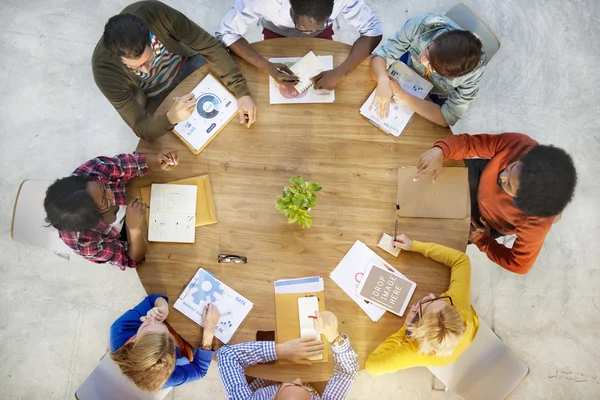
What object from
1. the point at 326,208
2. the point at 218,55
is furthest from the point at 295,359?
the point at 218,55

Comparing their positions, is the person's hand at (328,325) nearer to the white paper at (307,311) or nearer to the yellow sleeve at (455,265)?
the white paper at (307,311)

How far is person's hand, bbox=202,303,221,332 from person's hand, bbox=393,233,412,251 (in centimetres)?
86

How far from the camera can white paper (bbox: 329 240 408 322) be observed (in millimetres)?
1955

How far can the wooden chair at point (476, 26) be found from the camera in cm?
214

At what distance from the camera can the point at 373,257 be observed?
1991 millimetres

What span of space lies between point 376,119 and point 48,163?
237cm

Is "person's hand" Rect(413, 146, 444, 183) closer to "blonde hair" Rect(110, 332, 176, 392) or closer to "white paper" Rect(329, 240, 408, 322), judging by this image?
"white paper" Rect(329, 240, 408, 322)

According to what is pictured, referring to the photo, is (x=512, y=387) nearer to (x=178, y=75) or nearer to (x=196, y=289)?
(x=196, y=289)

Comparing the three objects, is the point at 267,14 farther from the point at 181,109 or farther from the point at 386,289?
the point at 386,289

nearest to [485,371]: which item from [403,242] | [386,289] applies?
[386,289]

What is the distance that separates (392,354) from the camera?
1.89 metres

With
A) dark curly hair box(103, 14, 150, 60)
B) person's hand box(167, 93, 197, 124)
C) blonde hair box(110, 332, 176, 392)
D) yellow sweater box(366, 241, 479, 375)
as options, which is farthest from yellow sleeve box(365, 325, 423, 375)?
dark curly hair box(103, 14, 150, 60)

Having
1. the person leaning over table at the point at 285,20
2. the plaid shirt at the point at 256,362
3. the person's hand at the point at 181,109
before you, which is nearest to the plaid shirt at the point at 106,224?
the person's hand at the point at 181,109

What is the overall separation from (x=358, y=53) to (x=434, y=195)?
0.79 m
